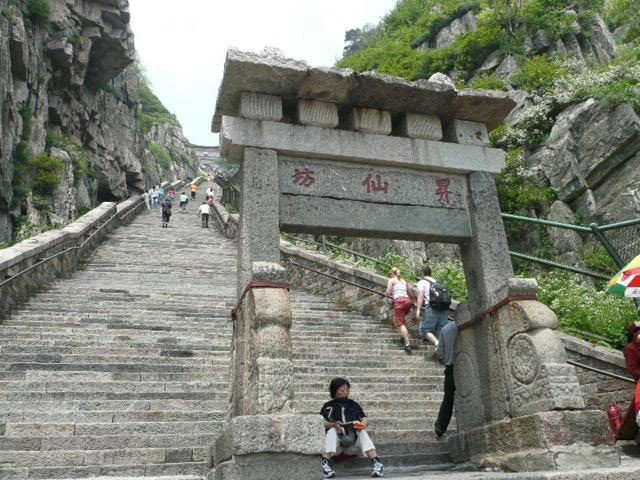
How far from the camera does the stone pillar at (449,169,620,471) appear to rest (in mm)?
3768

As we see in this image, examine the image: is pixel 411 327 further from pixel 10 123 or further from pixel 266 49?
pixel 10 123

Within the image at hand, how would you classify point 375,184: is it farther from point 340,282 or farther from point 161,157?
point 161,157

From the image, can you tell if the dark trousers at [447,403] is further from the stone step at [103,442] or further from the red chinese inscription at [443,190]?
the stone step at [103,442]

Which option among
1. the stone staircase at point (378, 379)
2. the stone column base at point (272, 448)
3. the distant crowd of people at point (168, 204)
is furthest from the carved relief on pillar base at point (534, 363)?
the distant crowd of people at point (168, 204)

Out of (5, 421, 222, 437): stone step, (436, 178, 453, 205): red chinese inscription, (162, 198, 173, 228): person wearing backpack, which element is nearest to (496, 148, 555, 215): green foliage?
(162, 198, 173, 228): person wearing backpack

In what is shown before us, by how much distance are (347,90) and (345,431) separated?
3.06m

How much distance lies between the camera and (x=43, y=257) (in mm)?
9664

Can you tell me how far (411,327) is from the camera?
8.73 meters

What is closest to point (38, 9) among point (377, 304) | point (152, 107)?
point (377, 304)

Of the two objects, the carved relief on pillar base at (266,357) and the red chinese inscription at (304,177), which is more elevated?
the red chinese inscription at (304,177)

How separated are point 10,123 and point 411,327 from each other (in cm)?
1507

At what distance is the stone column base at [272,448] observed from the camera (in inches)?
128

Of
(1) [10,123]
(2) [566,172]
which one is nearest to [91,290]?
(1) [10,123]

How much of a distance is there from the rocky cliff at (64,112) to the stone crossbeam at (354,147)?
11.6 metres
